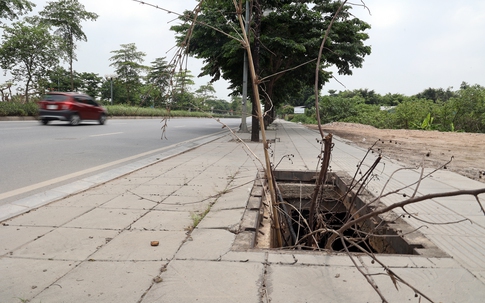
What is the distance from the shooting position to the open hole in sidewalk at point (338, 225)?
7.43ft

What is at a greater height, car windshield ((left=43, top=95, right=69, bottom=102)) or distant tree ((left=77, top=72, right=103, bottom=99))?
distant tree ((left=77, top=72, right=103, bottom=99))

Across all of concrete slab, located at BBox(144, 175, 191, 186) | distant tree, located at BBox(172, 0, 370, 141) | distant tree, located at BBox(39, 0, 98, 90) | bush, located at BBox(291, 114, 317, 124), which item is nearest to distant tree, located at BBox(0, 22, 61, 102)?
distant tree, located at BBox(39, 0, 98, 90)

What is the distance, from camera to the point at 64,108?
47.0ft

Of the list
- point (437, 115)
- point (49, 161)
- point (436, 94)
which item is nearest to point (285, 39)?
point (49, 161)

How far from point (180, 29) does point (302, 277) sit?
1304 cm

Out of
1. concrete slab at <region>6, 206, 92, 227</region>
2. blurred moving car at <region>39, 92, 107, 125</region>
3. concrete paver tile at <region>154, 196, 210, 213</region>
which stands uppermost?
blurred moving car at <region>39, 92, 107, 125</region>

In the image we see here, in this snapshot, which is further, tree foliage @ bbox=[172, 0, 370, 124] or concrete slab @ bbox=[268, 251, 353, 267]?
tree foliage @ bbox=[172, 0, 370, 124]

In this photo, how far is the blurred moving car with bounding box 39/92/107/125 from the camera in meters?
14.2

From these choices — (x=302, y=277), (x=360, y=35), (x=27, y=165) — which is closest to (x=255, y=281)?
(x=302, y=277)

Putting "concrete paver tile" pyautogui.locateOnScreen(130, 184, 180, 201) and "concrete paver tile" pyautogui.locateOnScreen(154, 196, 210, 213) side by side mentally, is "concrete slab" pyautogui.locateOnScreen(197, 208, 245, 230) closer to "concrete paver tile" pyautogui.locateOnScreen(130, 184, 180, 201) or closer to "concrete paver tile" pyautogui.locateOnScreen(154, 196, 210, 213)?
"concrete paver tile" pyautogui.locateOnScreen(154, 196, 210, 213)

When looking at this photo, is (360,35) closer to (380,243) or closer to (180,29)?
(180,29)

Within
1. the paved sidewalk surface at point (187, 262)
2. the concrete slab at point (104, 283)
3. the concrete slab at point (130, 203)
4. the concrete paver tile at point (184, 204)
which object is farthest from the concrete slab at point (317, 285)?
the concrete slab at point (130, 203)

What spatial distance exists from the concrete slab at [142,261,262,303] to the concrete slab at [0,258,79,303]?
572mm

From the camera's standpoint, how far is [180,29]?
43.3ft
